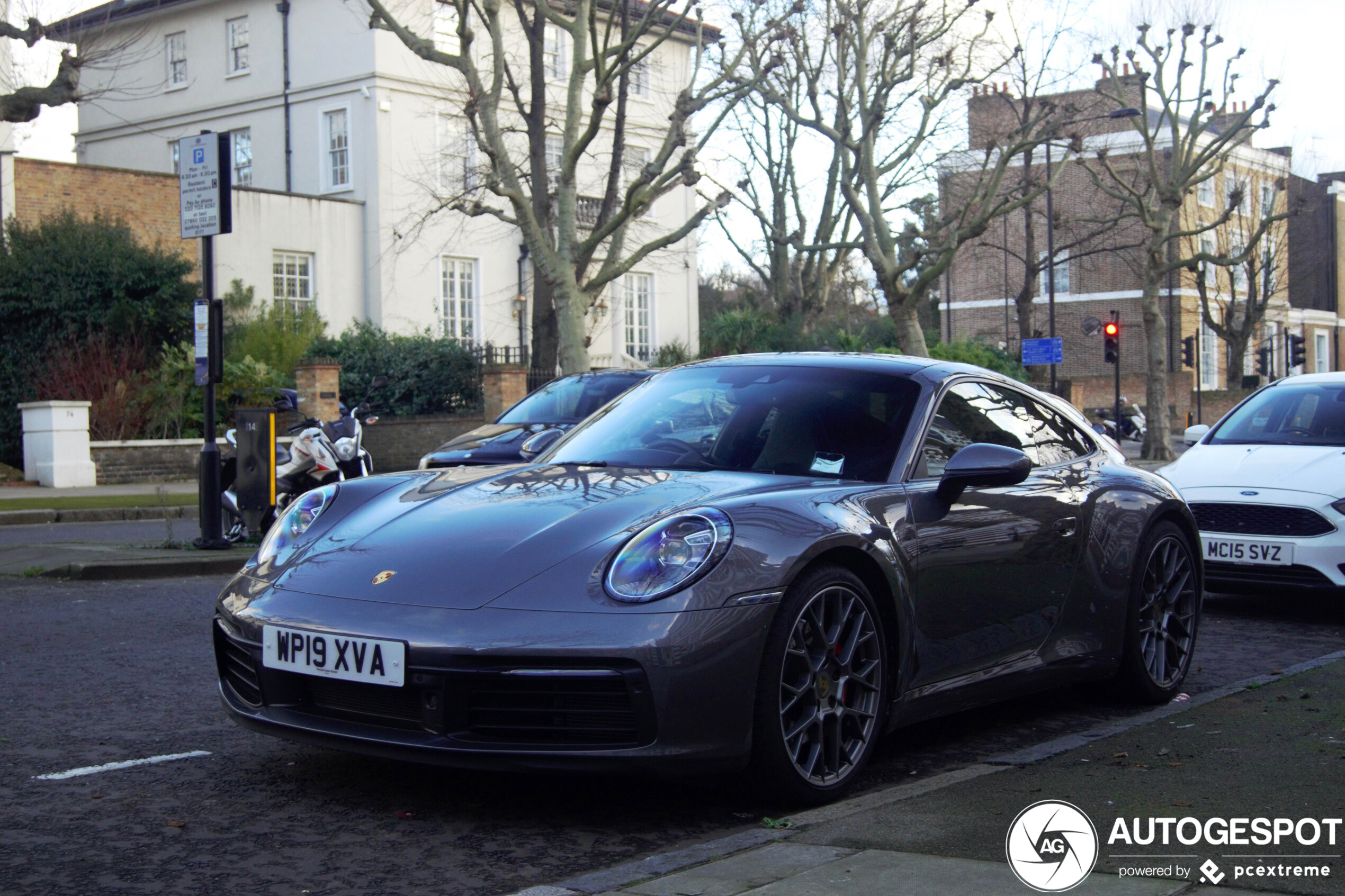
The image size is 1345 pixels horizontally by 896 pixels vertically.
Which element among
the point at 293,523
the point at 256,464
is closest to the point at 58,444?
the point at 256,464

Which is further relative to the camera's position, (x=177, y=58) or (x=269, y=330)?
(x=177, y=58)

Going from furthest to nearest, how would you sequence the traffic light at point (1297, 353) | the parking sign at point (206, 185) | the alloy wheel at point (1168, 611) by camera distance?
the traffic light at point (1297, 353) < the parking sign at point (206, 185) < the alloy wheel at point (1168, 611)

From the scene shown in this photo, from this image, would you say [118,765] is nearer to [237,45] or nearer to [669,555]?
[669,555]

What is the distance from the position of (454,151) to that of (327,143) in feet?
10.5

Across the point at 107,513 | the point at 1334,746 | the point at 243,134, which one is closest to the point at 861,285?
the point at 243,134

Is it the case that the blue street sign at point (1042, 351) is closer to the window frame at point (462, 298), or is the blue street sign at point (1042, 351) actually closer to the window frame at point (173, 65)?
the window frame at point (462, 298)

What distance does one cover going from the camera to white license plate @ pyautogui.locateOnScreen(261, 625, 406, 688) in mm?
3891

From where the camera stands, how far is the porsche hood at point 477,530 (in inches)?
160

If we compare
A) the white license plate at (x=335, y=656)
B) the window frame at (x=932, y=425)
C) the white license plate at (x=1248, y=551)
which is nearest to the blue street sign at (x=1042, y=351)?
the white license plate at (x=1248, y=551)

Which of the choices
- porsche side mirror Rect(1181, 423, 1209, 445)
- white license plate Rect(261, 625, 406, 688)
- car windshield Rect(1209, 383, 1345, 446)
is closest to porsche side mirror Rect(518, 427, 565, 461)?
porsche side mirror Rect(1181, 423, 1209, 445)

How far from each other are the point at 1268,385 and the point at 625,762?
7.81m

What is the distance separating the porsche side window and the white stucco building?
2858 cm

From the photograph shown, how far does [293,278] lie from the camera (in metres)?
33.9

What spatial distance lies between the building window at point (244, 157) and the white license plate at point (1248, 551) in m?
33.0
